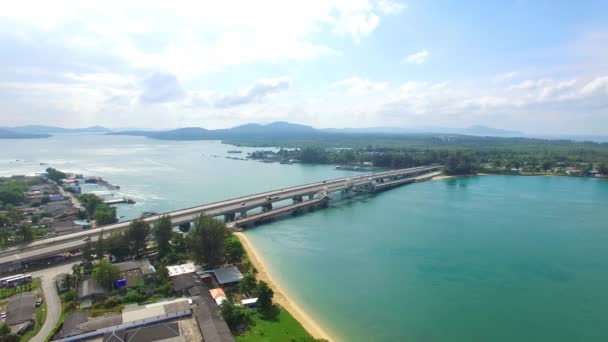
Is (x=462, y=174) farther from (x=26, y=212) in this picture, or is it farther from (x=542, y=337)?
(x=26, y=212)

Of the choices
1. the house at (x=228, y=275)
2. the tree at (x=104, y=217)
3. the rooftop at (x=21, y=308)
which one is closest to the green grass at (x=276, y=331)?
the house at (x=228, y=275)

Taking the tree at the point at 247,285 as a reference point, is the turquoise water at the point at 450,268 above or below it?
below

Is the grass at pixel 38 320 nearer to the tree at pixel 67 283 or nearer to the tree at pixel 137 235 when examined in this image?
the tree at pixel 67 283

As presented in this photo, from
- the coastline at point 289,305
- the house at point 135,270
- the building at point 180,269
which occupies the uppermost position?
the house at point 135,270

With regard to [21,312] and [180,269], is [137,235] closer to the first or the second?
[180,269]

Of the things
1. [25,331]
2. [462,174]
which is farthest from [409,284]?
[462,174]
